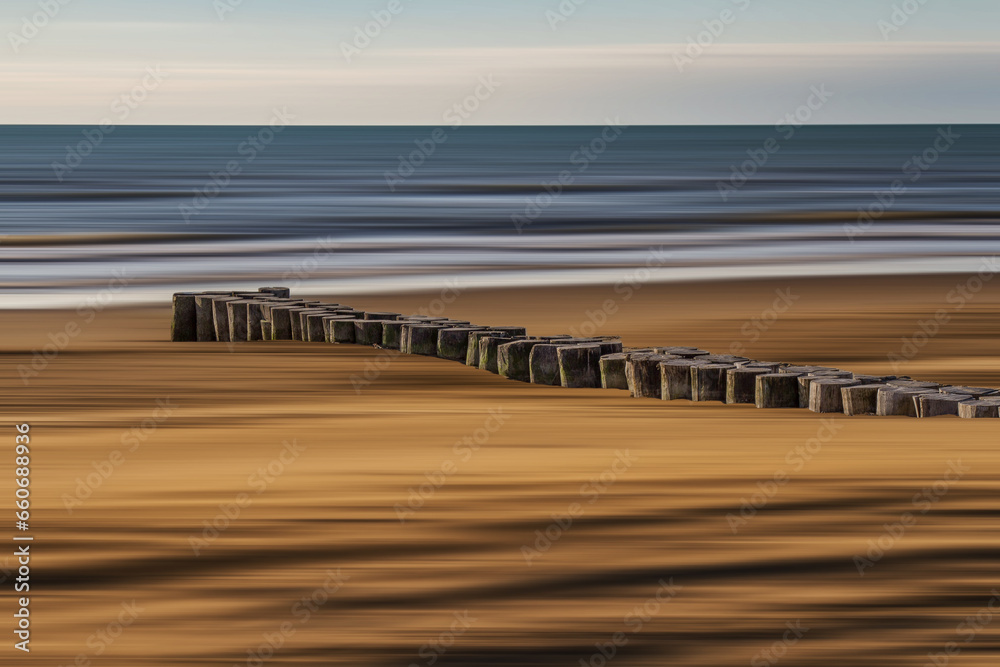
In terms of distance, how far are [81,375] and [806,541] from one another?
710 cm

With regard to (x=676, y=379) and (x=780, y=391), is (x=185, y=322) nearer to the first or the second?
(x=676, y=379)

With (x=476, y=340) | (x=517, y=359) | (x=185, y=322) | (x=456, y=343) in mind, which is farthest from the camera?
(x=185, y=322)

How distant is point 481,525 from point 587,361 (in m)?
4.35

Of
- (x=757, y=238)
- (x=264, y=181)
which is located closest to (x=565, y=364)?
(x=757, y=238)

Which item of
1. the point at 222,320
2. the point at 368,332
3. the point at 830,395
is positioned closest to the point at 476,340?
the point at 368,332

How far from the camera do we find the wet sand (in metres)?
5.55

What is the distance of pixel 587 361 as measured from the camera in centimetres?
1132

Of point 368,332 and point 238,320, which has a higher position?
point 238,320

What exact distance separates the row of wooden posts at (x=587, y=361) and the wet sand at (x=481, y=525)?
19 cm

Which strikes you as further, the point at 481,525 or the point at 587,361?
the point at 587,361

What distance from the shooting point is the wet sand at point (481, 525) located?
5.55 m

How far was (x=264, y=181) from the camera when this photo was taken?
6159 cm

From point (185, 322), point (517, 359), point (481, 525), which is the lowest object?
point (481, 525)

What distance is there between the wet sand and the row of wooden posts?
0.19 meters
